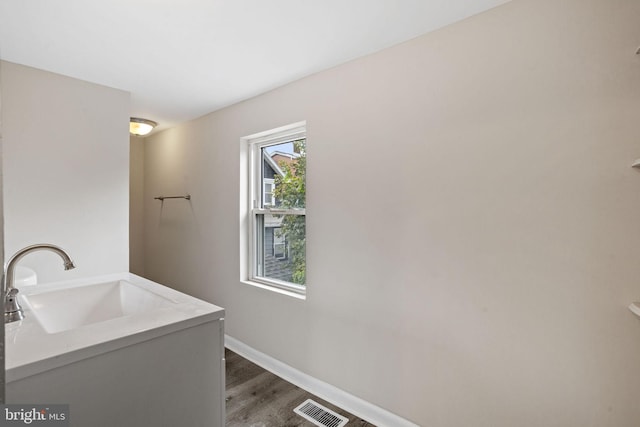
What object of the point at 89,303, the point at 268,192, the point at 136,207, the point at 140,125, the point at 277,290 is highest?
the point at 140,125

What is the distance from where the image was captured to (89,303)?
1.75m

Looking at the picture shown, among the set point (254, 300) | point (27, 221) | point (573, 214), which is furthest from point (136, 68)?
point (573, 214)

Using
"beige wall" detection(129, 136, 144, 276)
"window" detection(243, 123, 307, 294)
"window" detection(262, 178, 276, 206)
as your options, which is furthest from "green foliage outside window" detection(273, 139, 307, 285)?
"beige wall" detection(129, 136, 144, 276)

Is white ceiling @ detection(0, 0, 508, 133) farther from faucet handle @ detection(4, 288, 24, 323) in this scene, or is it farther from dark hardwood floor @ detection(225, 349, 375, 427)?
dark hardwood floor @ detection(225, 349, 375, 427)

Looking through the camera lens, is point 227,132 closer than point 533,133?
No

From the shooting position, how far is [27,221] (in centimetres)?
215

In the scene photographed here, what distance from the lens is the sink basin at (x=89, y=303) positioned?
1575 mm

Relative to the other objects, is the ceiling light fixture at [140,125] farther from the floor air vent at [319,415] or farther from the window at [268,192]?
the floor air vent at [319,415]

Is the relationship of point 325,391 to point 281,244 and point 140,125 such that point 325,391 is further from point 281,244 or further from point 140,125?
point 140,125

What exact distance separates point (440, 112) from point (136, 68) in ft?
6.49

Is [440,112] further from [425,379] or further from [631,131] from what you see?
[425,379]

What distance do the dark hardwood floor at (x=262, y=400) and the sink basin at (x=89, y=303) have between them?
93cm

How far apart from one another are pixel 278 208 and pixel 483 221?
1584 mm

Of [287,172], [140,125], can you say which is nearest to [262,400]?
[287,172]
